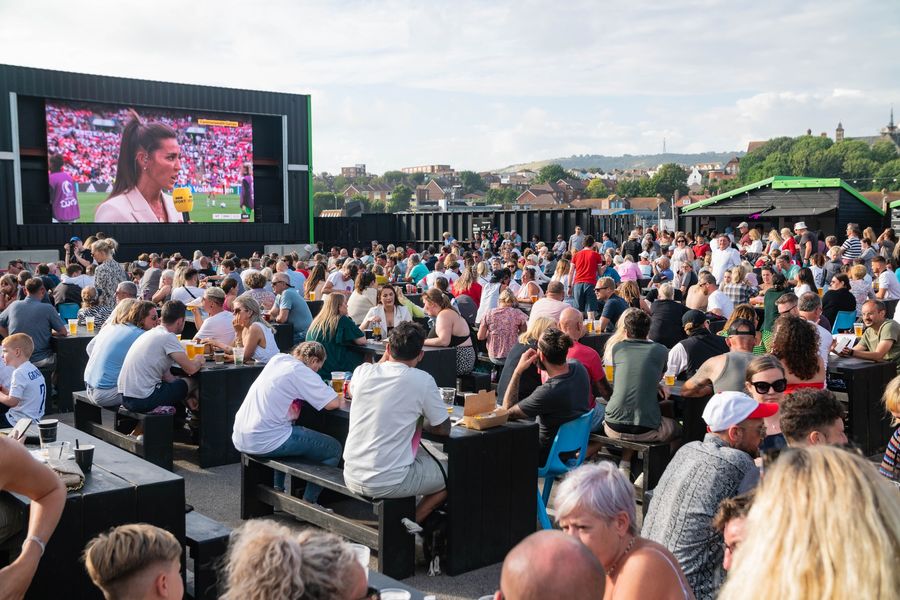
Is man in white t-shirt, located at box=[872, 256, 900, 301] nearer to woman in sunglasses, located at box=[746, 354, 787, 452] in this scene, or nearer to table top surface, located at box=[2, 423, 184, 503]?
woman in sunglasses, located at box=[746, 354, 787, 452]

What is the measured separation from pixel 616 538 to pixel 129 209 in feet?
84.8

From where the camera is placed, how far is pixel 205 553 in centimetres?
409

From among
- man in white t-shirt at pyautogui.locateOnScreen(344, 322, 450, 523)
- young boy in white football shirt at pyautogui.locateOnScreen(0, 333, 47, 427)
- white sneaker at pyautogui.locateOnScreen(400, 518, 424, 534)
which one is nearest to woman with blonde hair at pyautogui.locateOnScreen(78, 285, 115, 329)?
young boy in white football shirt at pyautogui.locateOnScreen(0, 333, 47, 427)

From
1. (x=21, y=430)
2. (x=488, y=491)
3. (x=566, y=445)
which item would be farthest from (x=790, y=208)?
(x=21, y=430)

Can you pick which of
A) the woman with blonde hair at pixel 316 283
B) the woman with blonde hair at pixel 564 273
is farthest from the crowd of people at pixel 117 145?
the woman with blonde hair at pixel 564 273

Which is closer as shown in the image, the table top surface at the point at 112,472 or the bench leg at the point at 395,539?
the table top surface at the point at 112,472

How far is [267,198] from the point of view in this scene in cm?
3023

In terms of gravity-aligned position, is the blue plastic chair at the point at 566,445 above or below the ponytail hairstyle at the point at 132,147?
below

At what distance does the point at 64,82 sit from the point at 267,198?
25.3 ft

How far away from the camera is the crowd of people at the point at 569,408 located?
6.09ft

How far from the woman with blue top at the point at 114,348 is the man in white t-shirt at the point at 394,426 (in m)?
3.02

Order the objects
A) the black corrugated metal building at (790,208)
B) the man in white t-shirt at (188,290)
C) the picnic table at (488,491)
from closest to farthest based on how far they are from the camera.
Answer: the picnic table at (488,491), the man in white t-shirt at (188,290), the black corrugated metal building at (790,208)

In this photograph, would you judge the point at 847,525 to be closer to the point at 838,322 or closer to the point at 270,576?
the point at 270,576

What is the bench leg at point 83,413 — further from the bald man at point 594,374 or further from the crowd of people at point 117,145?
the crowd of people at point 117,145
